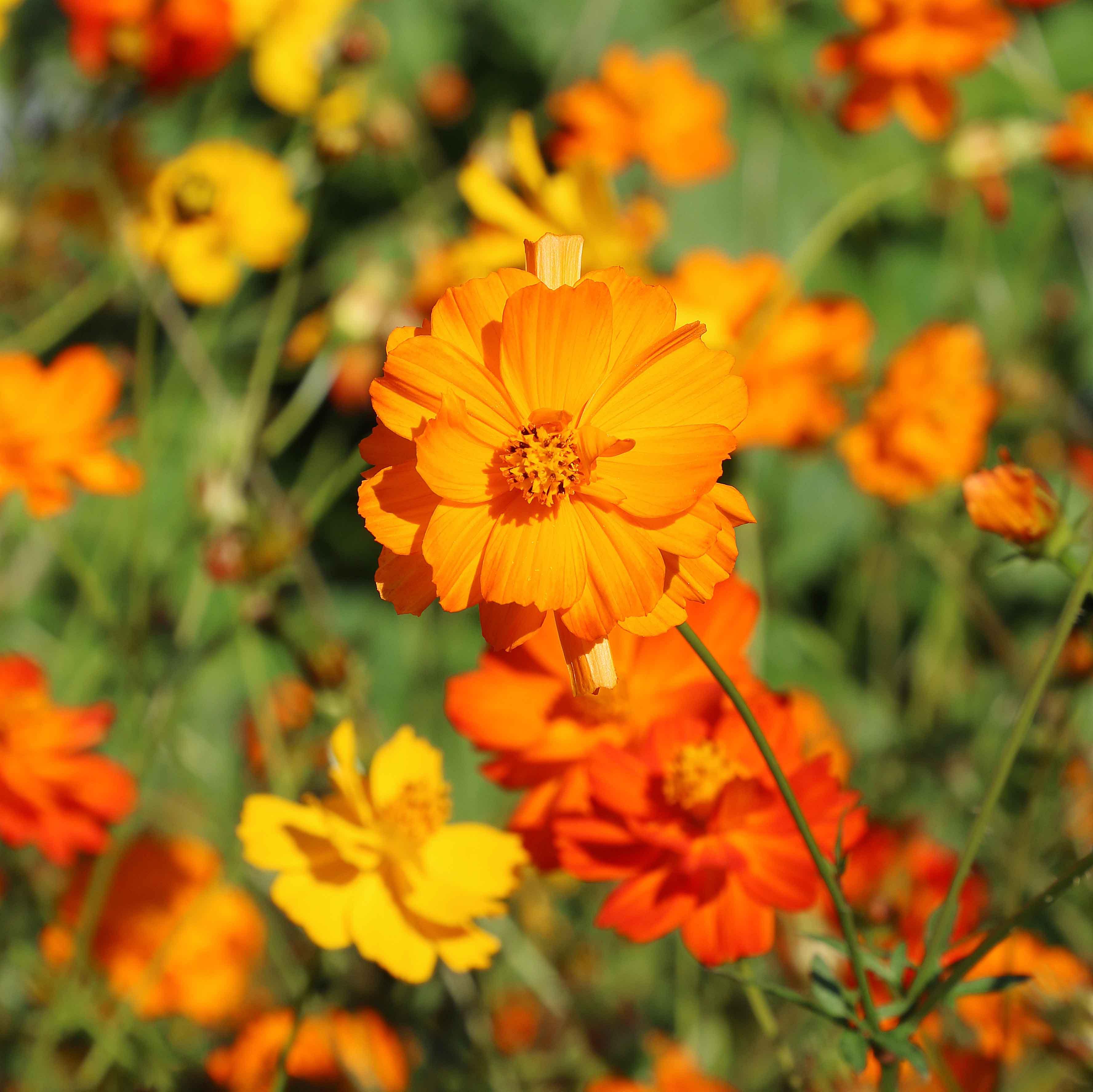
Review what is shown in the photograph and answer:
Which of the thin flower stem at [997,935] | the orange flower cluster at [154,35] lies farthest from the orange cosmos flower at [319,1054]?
the orange flower cluster at [154,35]

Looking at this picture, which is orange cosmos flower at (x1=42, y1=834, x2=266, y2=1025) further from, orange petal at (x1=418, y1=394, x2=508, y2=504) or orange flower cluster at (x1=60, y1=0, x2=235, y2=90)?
orange flower cluster at (x1=60, y1=0, x2=235, y2=90)

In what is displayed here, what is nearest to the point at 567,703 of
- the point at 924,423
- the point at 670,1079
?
the point at 670,1079

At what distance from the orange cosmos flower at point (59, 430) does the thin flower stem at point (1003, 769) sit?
0.52 meters

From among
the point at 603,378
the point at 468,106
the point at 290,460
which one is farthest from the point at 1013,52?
the point at 603,378

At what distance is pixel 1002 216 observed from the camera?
3.36ft

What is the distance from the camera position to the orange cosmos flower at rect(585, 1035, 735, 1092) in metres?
0.65

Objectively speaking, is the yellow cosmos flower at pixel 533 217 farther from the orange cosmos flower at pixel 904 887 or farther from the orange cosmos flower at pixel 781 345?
the orange cosmos flower at pixel 904 887

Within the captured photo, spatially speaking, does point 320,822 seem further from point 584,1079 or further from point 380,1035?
point 584,1079

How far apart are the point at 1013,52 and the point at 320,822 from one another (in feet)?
4.12

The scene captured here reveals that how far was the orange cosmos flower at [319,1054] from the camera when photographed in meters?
0.64

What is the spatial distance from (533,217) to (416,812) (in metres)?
0.47

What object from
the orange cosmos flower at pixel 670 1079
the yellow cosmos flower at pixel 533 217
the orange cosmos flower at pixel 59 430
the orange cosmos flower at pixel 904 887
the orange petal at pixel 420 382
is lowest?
the orange cosmos flower at pixel 670 1079

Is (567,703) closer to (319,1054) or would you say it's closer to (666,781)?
(666,781)

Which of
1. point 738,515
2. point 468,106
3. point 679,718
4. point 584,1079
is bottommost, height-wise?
point 584,1079
